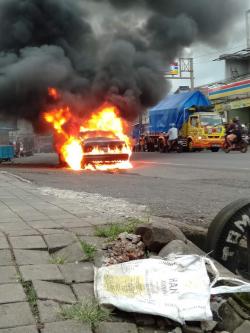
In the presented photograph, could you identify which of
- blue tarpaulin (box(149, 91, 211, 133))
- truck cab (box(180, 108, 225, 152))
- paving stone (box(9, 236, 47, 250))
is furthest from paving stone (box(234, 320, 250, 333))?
blue tarpaulin (box(149, 91, 211, 133))

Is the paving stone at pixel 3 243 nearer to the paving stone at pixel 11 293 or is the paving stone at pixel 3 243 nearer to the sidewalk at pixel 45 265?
the sidewalk at pixel 45 265

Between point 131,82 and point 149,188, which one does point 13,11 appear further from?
point 149,188

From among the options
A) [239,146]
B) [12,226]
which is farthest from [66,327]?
[239,146]

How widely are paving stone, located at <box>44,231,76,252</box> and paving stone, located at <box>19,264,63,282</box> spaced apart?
450 millimetres

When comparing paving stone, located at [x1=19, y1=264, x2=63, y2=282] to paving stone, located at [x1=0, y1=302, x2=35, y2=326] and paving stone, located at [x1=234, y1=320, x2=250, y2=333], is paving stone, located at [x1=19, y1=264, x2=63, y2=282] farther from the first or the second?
paving stone, located at [x1=234, y1=320, x2=250, y2=333]

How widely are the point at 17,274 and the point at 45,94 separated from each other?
678 inches

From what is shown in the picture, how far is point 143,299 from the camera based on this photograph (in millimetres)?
2631

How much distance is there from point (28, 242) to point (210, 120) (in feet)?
81.8

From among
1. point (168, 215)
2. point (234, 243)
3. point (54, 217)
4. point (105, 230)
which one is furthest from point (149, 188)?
point (234, 243)

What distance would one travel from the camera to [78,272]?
324cm

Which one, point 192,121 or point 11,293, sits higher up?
point 192,121

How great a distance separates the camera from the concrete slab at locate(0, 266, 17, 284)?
9.80ft

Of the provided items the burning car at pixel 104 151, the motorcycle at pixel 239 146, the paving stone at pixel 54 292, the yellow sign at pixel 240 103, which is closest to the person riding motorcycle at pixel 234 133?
the motorcycle at pixel 239 146

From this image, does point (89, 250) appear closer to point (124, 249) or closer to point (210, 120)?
point (124, 249)
